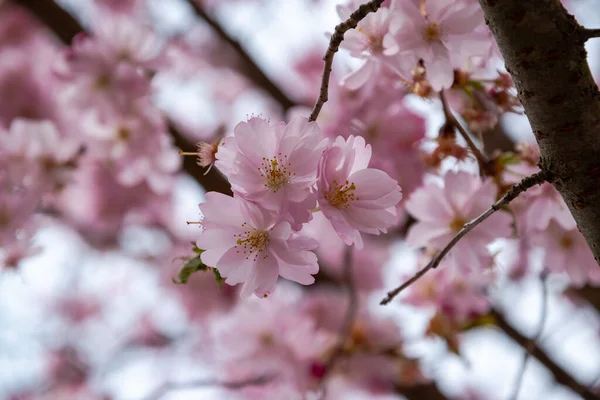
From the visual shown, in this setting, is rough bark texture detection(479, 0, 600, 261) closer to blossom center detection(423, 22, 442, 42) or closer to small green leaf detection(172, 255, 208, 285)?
blossom center detection(423, 22, 442, 42)

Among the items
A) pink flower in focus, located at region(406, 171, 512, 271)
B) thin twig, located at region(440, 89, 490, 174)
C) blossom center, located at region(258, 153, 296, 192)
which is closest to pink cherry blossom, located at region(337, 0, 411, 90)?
thin twig, located at region(440, 89, 490, 174)

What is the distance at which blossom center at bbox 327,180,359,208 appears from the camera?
28.0 inches

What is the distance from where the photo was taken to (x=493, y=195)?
3.12ft

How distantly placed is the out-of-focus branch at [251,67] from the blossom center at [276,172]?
1.74 meters

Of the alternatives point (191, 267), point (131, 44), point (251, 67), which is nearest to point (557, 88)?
point (191, 267)

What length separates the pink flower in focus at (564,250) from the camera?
1105 millimetres

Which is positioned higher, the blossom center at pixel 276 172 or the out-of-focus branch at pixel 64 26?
the blossom center at pixel 276 172

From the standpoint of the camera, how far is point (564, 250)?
3.69ft

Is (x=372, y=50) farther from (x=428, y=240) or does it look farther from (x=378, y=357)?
(x=378, y=357)

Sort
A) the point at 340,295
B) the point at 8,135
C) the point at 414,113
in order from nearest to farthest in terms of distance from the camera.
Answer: the point at 414,113 < the point at 8,135 < the point at 340,295

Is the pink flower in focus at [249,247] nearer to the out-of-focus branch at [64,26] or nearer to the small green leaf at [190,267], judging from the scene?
the small green leaf at [190,267]

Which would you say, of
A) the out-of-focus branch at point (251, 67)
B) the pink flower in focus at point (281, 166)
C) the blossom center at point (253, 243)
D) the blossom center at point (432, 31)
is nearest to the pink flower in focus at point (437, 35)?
the blossom center at point (432, 31)

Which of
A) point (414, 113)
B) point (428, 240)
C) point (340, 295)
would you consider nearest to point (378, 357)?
point (340, 295)

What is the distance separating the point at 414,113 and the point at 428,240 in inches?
21.5
